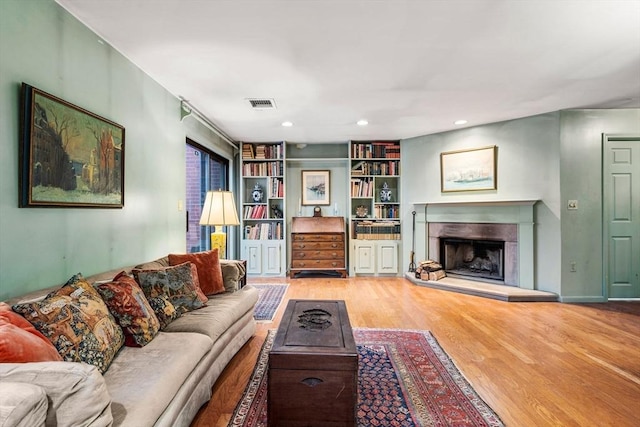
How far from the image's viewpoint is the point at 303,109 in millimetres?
3723

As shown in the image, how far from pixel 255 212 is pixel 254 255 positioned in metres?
0.76

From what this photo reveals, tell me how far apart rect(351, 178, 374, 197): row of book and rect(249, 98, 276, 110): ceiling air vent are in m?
2.32

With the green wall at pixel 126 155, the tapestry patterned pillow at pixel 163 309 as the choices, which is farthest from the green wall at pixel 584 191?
the green wall at pixel 126 155

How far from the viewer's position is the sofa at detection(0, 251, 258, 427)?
88cm

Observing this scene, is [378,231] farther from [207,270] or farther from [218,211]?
[207,270]

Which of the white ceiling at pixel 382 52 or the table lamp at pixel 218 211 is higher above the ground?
the white ceiling at pixel 382 52

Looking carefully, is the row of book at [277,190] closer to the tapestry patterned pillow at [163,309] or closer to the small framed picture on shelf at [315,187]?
the small framed picture on shelf at [315,187]

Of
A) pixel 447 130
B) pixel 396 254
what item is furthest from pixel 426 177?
pixel 396 254

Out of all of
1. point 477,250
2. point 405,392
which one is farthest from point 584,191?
point 405,392

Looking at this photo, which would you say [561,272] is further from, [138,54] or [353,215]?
[138,54]

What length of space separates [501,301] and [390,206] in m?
2.34

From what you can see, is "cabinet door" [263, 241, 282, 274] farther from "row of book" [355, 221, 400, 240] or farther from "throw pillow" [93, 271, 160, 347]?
"throw pillow" [93, 271, 160, 347]

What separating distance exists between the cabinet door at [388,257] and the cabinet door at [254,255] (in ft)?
6.91

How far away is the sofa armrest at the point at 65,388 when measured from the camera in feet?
2.92
